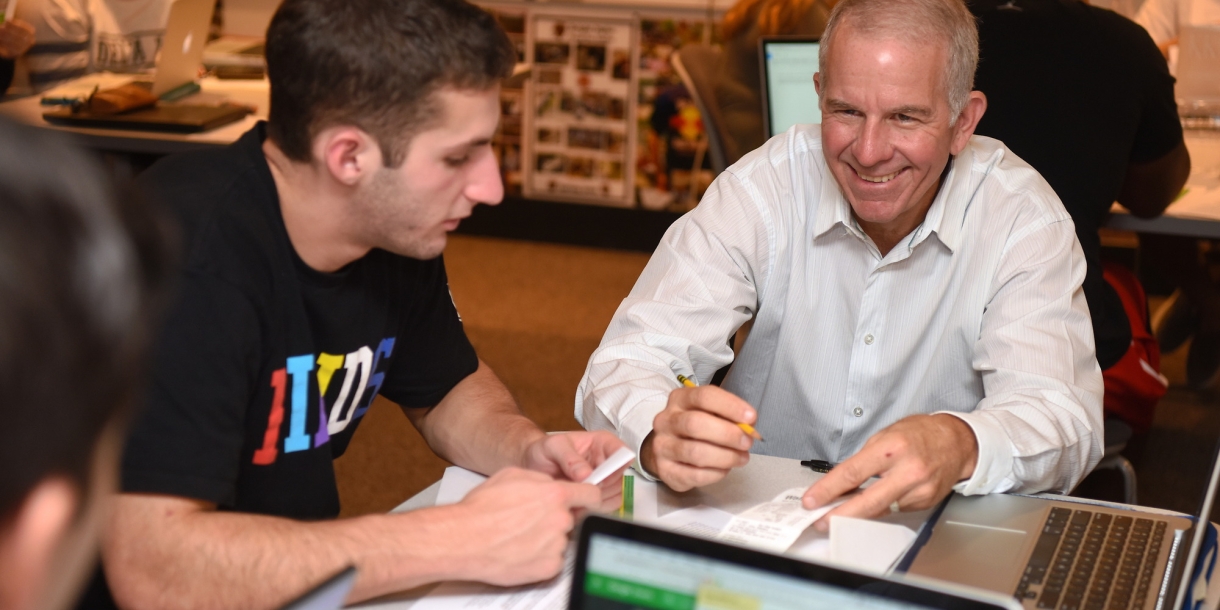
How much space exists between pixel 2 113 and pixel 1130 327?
2.24 metres

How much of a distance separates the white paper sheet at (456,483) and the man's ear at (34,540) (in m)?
0.90

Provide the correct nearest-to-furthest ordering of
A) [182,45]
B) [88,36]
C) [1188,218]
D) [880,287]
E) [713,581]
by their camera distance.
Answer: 1. [713,581]
2. [880,287]
3. [1188,218]
4. [182,45]
5. [88,36]

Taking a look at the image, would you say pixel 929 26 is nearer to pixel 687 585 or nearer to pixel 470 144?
pixel 470 144

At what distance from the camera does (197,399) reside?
1.10 m

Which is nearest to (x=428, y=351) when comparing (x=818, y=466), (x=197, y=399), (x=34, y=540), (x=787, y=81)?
(x=197, y=399)

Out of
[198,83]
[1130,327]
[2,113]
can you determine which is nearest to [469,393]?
[2,113]

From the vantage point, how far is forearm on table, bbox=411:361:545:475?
1.41 meters

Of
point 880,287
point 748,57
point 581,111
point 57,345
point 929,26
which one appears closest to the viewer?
point 57,345

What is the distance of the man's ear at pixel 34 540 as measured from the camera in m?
0.39

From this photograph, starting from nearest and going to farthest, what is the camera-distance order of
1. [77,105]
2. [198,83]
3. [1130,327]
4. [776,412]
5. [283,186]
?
[283,186] → [776,412] → [1130,327] → [77,105] → [198,83]

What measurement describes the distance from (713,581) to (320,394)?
2.28 ft

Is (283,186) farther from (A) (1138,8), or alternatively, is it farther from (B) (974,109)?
(A) (1138,8)

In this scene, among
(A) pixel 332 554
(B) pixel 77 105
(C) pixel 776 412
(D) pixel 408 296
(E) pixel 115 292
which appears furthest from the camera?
(B) pixel 77 105

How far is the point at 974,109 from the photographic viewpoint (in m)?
1.59
